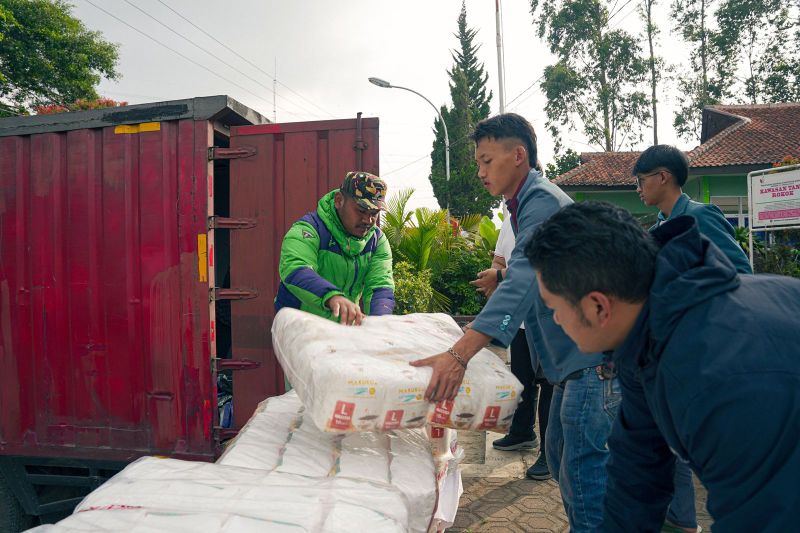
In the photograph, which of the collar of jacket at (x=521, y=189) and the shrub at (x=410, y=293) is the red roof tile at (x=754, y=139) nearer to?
the shrub at (x=410, y=293)

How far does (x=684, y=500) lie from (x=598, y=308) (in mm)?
2132

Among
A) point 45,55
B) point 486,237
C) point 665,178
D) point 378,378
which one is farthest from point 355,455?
point 45,55

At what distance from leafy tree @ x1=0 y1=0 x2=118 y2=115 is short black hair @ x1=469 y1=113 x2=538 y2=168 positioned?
994 inches

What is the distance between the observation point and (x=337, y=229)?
9.86 feet

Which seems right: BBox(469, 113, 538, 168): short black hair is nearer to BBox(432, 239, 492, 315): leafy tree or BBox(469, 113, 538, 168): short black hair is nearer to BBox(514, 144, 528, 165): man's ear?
BBox(514, 144, 528, 165): man's ear

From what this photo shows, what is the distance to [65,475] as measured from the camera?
153 inches

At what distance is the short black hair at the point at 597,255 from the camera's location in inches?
43.4

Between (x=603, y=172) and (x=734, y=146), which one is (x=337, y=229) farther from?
Result: (x=734, y=146)

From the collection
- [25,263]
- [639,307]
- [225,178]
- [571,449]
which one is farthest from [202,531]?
[225,178]

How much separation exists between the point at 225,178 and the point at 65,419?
91.7 inches

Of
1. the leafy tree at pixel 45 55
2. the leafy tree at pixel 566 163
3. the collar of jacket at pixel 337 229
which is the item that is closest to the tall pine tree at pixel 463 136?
the leafy tree at pixel 566 163

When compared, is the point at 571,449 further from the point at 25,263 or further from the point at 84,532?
the point at 25,263

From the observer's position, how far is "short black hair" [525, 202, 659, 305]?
1.10 metres

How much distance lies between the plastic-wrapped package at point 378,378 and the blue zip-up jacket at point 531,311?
241mm
